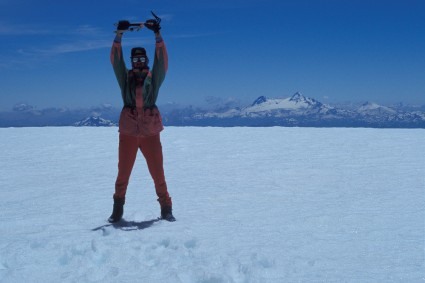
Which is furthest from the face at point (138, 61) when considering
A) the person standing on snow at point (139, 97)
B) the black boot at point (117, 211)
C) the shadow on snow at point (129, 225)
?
the shadow on snow at point (129, 225)

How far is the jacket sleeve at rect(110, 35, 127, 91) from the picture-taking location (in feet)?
14.2

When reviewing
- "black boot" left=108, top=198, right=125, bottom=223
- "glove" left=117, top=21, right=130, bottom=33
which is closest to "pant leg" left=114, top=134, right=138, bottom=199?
"black boot" left=108, top=198, right=125, bottom=223

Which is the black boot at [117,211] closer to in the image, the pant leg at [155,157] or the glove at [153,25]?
the pant leg at [155,157]

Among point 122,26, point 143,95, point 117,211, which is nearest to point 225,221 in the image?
point 117,211

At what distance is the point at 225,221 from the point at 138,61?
85.8 inches

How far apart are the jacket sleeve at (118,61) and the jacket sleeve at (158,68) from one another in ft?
1.11

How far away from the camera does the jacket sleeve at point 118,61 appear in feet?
14.2

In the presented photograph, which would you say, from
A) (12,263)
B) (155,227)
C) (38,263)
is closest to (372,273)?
(155,227)

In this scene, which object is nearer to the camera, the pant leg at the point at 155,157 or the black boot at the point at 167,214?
the pant leg at the point at 155,157

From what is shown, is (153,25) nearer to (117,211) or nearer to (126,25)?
(126,25)

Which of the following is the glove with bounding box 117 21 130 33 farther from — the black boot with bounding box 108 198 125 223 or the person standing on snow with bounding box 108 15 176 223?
the black boot with bounding box 108 198 125 223

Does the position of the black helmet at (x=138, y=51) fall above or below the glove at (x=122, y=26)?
below

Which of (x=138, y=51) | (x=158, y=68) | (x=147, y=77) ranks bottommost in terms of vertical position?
(x=147, y=77)

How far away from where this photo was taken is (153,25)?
4352 millimetres
